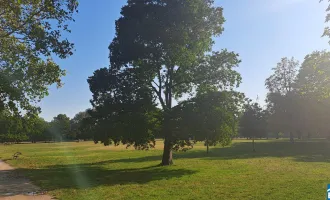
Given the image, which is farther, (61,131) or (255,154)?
(61,131)

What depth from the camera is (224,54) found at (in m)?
23.7

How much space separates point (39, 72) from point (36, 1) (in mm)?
2969

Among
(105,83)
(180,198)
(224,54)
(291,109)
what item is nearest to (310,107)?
(291,109)

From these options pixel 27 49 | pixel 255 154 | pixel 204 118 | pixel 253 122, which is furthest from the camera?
pixel 253 122

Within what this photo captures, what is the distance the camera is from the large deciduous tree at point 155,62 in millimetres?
20938

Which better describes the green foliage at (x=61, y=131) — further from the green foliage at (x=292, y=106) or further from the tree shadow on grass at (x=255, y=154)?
the tree shadow on grass at (x=255, y=154)

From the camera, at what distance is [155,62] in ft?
73.5

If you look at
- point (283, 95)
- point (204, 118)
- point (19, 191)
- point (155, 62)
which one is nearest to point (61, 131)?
point (283, 95)

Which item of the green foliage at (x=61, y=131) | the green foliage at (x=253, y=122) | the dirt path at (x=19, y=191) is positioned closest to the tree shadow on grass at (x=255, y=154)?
the green foliage at (x=253, y=122)

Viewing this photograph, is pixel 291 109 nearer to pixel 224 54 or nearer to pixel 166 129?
pixel 224 54

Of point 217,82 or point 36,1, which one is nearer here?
point 36,1

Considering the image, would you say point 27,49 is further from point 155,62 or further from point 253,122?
point 253,122

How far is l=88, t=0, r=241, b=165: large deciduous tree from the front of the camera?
824 inches

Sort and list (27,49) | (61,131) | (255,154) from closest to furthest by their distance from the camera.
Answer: (27,49)
(255,154)
(61,131)
